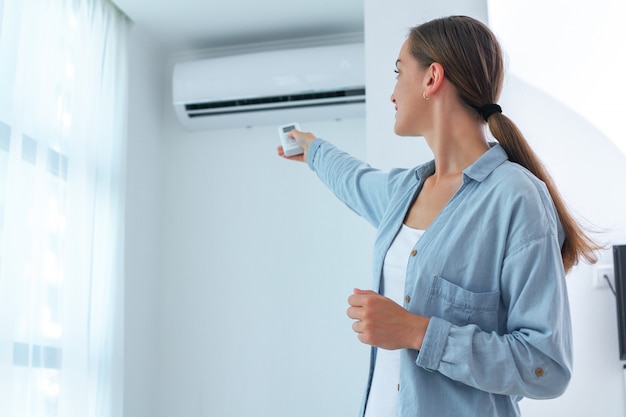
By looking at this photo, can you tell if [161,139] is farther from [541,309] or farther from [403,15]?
[541,309]

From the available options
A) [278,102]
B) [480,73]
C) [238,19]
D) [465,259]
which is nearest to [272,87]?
[278,102]

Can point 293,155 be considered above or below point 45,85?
below

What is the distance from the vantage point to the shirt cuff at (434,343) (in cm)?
106

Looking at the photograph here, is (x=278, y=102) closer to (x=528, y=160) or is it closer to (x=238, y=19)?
(x=238, y=19)

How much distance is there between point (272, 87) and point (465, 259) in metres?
2.31

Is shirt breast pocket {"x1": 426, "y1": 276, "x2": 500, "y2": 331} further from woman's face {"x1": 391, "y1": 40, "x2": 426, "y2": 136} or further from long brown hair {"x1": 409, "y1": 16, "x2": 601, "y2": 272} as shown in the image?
woman's face {"x1": 391, "y1": 40, "x2": 426, "y2": 136}

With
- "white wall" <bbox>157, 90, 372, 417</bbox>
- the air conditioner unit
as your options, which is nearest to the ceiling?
the air conditioner unit

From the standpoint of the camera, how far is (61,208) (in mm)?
2605

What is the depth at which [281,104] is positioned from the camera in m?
3.36

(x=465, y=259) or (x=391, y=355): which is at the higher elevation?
(x=465, y=259)

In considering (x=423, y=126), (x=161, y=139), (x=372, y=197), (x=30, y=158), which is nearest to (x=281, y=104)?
(x=161, y=139)

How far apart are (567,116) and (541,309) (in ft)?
5.31

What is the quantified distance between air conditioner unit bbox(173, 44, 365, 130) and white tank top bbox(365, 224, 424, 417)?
2043 millimetres

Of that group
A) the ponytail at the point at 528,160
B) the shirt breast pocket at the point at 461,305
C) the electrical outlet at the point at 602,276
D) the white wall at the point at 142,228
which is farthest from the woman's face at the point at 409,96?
the white wall at the point at 142,228
